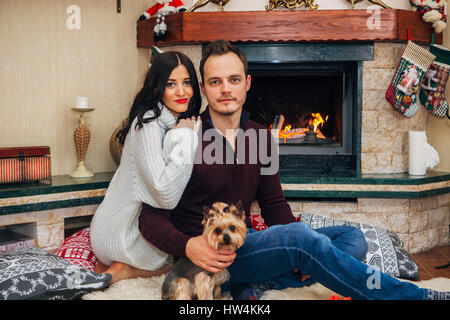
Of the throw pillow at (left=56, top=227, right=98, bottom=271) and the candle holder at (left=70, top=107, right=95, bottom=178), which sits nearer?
the throw pillow at (left=56, top=227, right=98, bottom=271)

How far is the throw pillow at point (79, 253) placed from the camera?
2.23 meters

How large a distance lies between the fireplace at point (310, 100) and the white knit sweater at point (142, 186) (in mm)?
1455

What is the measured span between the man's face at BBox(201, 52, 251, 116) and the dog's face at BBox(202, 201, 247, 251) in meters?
0.44

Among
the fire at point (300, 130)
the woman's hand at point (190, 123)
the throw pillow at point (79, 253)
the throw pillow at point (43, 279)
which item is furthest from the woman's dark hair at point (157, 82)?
the fire at point (300, 130)

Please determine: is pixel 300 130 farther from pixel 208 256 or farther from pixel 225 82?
pixel 208 256

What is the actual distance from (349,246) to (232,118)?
665mm

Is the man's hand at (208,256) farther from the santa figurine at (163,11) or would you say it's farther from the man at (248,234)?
the santa figurine at (163,11)

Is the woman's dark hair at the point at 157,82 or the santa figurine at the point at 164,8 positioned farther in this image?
the santa figurine at the point at 164,8

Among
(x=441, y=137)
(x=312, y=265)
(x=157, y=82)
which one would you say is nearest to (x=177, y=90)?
(x=157, y=82)

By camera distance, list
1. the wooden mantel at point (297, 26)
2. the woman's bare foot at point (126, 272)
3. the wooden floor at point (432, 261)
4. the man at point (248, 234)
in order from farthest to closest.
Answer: the wooden mantel at point (297, 26)
the wooden floor at point (432, 261)
the woman's bare foot at point (126, 272)
the man at point (248, 234)

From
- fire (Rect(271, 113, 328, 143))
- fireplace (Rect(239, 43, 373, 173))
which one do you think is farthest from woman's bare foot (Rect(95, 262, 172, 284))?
fire (Rect(271, 113, 328, 143))

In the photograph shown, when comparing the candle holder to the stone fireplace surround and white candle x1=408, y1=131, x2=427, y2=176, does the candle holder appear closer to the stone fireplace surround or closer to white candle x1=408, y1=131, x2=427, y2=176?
the stone fireplace surround

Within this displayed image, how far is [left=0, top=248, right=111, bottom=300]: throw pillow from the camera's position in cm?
179
